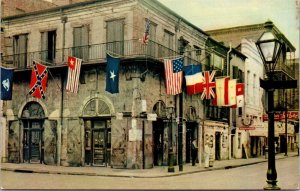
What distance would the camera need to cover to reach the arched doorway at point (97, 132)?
53.1ft

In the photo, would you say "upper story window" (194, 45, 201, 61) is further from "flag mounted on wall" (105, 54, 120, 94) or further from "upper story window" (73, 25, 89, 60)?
"upper story window" (73, 25, 89, 60)

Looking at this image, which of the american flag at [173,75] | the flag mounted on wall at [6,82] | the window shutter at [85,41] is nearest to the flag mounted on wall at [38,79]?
the flag mounted on wall at [6,82]

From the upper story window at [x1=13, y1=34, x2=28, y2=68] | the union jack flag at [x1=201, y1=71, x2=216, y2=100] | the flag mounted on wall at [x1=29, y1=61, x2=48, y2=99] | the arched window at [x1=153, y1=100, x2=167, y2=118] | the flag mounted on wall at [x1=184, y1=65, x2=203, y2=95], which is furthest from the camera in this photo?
the upper story window at [x1=13, y1=34, x2=28, y2=68]

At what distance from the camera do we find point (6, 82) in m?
14.2

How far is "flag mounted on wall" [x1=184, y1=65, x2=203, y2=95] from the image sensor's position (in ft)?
45.1

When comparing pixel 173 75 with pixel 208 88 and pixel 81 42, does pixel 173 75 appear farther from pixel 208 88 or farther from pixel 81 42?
pixel 81 42

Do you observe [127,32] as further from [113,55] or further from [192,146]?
[192,146]

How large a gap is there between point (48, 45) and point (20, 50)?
90 centimetres

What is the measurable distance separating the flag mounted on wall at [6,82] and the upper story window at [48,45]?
1477mm

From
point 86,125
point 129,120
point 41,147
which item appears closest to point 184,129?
point 129,120

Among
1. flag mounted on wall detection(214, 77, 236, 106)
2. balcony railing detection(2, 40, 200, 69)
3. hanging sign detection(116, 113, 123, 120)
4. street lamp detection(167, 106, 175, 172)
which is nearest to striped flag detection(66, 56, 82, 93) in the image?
balcony railing detection(2, 40, 200, 69)

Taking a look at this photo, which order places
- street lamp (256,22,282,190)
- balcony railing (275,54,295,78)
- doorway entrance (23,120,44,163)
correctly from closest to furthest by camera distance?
1. street lamp (256,22,282,190)
2. balcony railing (275,54,295,78)
3. doorway entrance (23,120,44,163)

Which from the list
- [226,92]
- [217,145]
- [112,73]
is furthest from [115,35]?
[217,145]

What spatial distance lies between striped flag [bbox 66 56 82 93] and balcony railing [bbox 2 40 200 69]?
0.34 m
